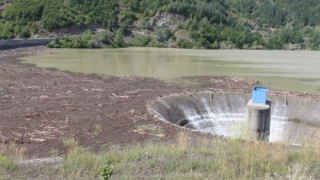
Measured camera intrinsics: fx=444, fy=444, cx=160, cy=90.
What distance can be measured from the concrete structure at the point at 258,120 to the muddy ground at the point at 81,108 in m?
3.63

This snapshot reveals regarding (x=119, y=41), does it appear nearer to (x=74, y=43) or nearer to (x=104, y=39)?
(x=104, y=39)

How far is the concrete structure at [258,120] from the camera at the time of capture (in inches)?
676

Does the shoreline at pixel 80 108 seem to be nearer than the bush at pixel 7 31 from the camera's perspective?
Yes

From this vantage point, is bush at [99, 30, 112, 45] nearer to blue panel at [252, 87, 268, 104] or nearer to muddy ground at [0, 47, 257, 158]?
muddy ground at [0, 47, 257, 158]

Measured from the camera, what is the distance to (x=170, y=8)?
334 feet

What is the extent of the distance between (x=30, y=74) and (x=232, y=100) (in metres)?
14.4

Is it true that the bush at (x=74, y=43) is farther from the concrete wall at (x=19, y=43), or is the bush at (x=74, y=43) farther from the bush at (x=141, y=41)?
the bush at (x=141, y=41)

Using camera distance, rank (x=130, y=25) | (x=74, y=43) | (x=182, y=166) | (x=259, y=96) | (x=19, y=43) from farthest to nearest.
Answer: (x=130, y=25)
(x=74, y=43)
(x=19, y=43)
(x=259, y=96)
(x=182, y=166)

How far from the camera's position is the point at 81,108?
1820 cm

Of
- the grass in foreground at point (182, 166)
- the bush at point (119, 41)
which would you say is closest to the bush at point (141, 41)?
the bush at point (119, 41)

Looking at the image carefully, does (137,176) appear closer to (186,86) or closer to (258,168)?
(258,168)

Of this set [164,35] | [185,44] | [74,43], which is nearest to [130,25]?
[164,35]

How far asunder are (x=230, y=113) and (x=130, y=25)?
250ft

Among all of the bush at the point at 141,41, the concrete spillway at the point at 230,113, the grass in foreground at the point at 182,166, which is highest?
the grass in foreground at the point at 182,166
